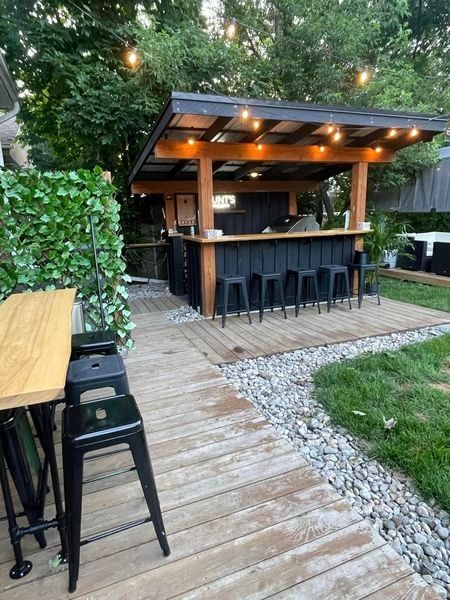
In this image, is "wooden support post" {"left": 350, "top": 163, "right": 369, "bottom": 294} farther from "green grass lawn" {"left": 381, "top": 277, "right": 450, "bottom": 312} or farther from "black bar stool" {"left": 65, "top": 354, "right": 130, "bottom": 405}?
"black bar stool" {"left": 65, "top": 354, "right": 130, "bottom": 405}

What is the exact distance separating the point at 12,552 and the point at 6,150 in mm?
7933

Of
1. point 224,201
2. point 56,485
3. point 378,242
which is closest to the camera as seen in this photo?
point 56,485

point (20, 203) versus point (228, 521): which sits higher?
point (20, 203)

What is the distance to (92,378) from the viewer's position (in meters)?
1.62

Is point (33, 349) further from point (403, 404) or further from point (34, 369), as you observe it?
point (403, 404)

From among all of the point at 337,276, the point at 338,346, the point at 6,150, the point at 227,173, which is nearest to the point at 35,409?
the point at 338,346

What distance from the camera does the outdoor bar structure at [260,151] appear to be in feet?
12.4

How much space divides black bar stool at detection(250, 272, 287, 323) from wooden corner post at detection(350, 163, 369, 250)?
167 centimetres

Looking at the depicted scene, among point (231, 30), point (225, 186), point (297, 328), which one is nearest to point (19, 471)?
point (297, 328)

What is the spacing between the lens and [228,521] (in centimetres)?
151

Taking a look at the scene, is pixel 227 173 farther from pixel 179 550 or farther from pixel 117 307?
pixel 179 550

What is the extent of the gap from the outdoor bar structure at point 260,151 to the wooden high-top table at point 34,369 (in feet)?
8.30

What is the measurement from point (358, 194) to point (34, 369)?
5430 millimetres

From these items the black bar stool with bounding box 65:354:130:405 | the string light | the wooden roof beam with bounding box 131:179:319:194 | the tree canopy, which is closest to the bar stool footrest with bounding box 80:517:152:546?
the black bar stool with bounding box 65:354:130:405
